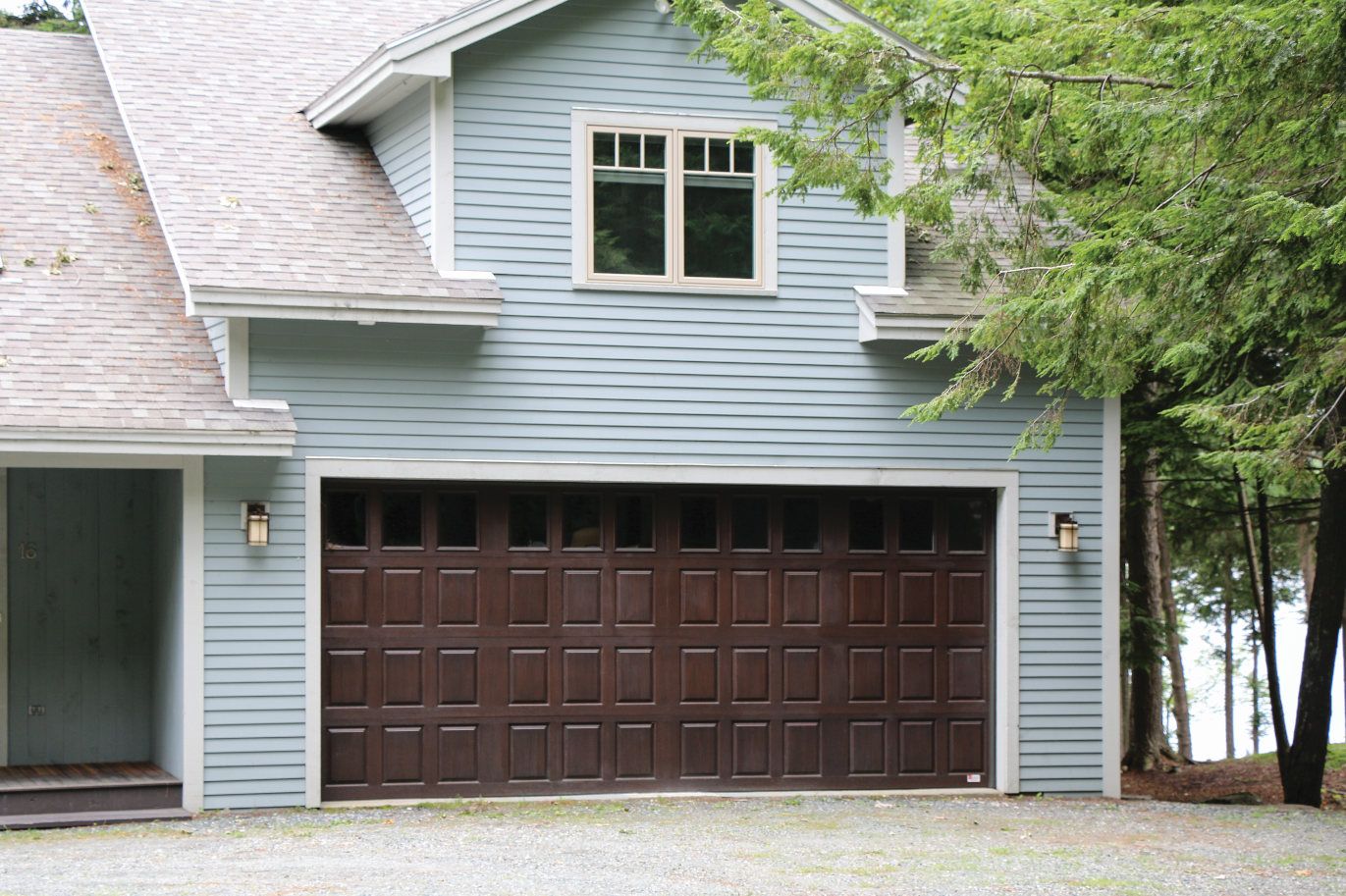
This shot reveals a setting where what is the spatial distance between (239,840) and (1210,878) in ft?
17.9

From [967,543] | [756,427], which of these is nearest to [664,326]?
[756,427]

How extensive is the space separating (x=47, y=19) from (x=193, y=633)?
1401 centimetres

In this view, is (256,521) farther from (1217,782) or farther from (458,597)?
(1217,782)

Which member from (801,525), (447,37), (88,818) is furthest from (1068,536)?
(88,818)

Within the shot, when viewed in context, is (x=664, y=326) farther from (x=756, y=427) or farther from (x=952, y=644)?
(x=952, y=644)

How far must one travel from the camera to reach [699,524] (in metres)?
9.75

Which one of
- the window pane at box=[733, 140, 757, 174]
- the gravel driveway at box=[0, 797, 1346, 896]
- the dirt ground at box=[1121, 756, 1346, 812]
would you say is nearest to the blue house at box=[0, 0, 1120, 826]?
the window pane at box=[733, 140, 757, 174]

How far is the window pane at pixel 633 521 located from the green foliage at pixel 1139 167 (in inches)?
106

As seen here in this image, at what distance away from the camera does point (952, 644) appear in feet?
32.9

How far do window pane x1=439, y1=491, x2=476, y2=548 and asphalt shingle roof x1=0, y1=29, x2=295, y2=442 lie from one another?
133 cm

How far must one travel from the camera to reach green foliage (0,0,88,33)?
1819 cm

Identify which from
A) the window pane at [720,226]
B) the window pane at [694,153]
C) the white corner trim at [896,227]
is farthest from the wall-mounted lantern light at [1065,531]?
the window pane at [694,153]

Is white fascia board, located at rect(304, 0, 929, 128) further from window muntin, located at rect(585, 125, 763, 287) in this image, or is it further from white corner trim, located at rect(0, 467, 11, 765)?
white corner trim, located at rect(0, 467, 11, 765)

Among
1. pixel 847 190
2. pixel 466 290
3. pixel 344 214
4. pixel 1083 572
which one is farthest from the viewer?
pixel 1083 572
